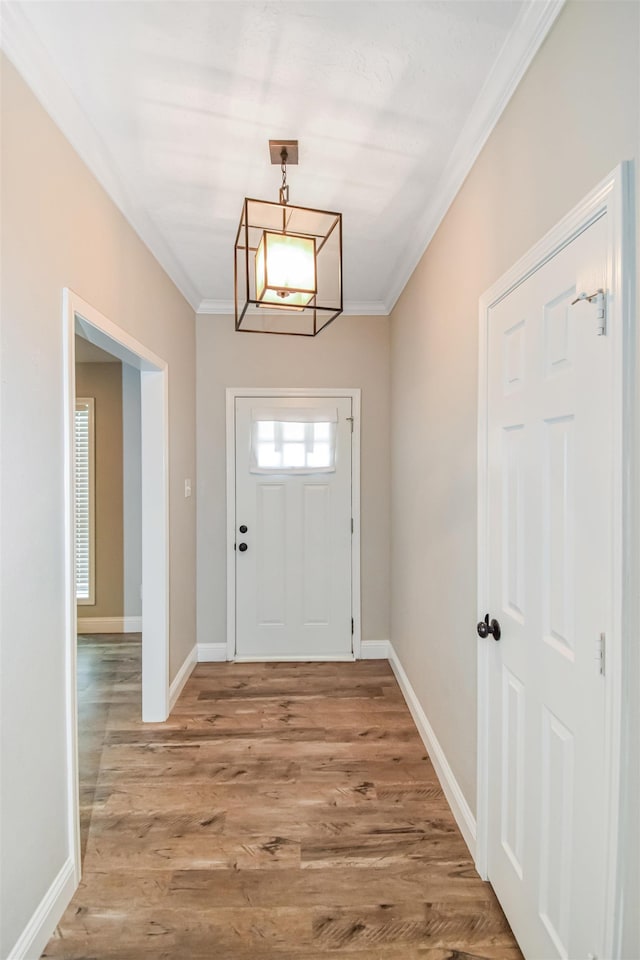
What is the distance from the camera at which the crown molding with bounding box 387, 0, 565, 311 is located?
125 cm

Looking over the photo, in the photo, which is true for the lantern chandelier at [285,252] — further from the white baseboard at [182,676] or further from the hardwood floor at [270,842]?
the white baseboard at [182,676]

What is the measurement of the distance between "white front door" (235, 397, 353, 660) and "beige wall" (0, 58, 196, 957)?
191cm

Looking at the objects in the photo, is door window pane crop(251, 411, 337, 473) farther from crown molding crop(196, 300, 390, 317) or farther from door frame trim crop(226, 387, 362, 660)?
crown molding crop(196, 300, 390, 317)

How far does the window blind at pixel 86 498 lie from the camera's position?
4375 mm

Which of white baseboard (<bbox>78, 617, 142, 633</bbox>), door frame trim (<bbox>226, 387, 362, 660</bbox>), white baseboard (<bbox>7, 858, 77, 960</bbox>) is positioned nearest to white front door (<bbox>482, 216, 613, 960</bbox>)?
white baseboard (<bbox>7, 858, 77, 960</bbox>)

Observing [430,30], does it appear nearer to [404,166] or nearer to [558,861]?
[404,166]

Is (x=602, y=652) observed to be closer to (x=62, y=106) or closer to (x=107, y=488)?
(x=62, y=106)

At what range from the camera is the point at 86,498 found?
173 inches

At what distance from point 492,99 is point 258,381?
2.39 meters

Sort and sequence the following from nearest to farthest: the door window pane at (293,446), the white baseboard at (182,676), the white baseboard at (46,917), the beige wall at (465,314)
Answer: the beige wall at (465,314)
the white baseboard at (46,917)
the white baseboard at (182,676)
the door window pane at (293,446)

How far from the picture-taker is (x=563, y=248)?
1.18 meters

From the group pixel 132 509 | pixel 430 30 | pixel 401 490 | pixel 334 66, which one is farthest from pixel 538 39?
pixel 132 509

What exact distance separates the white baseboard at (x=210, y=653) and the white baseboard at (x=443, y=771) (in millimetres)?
1355

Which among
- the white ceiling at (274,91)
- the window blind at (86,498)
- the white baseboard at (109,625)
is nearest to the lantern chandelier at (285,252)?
the white ceiling at (274,91)
